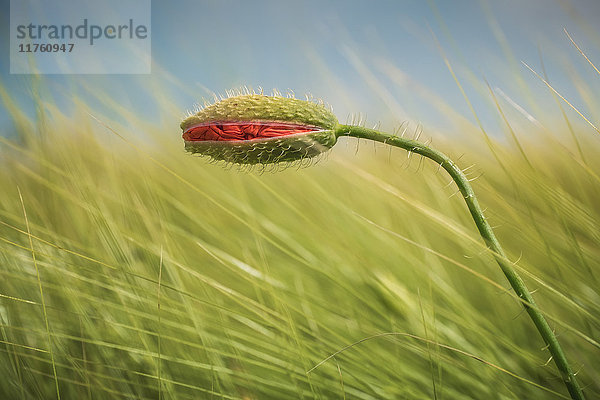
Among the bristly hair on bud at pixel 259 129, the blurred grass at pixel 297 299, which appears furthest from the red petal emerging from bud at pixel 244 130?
the blurred grass at pixel 297 299

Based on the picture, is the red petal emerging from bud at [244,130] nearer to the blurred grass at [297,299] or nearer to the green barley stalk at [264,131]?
the green barley stalk at [264,131]

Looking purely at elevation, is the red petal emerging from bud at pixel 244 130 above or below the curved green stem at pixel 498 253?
above

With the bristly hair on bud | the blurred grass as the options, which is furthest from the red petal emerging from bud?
the blurred grass

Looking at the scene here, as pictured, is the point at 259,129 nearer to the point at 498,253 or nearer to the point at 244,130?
the point at 244,130

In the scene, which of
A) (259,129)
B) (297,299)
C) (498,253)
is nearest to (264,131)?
(259,129)

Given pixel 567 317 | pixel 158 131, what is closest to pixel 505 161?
pixel 567 317

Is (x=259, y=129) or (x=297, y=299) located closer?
(x=259, y=129)

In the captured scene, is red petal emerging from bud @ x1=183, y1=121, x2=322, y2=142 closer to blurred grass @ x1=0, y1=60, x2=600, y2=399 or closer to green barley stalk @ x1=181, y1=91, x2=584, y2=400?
green barley stalk @ x1=181, y1=91, x2=584, y2=400
